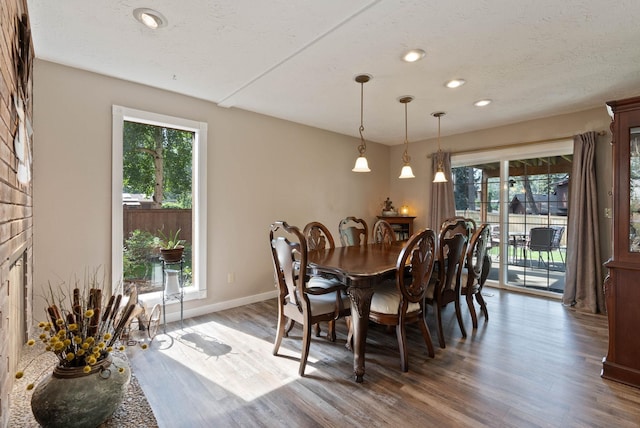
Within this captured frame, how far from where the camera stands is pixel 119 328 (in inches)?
57.9

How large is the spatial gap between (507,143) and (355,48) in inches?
129

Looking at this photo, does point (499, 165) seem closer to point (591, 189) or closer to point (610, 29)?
point (591, 189)

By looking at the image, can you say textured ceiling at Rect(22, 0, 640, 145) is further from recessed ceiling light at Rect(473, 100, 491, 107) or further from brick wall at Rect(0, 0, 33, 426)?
brick wall at Rect(0, 0, 33, 426)

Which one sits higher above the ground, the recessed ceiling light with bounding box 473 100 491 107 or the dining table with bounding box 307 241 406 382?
the recessed ceiling light with bounding box 473 100 491 107

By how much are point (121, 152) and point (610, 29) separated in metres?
4.10

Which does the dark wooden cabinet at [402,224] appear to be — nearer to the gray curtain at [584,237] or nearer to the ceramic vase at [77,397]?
the gray curtain at [584,237]

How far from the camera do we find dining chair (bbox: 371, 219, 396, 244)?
163 inches

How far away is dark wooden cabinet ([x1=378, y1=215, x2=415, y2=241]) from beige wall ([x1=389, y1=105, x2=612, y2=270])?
0.54 feet

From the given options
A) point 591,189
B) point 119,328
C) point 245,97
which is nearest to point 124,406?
point 119,328

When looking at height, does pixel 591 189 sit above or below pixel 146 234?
above

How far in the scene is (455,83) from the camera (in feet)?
10.1

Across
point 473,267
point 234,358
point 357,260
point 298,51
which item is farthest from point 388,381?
point 298,51

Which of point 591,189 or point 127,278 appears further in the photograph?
point 591,189

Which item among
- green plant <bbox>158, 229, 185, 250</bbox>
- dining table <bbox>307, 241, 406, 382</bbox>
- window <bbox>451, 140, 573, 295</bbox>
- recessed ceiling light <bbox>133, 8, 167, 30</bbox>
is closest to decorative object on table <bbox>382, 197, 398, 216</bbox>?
window <bbox>451, 140, 573, 295</bbox>
